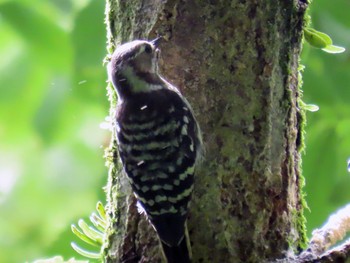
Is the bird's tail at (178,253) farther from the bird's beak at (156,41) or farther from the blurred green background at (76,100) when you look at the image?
the blurred green background at (76,100)

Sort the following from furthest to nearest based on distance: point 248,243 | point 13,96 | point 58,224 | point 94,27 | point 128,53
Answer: point 58,224 → point 13,96 → point 94,27 → point 128,53 → point 248,243

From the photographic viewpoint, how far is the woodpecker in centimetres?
349

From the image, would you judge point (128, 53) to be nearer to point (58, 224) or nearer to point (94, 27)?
point (94, 27)

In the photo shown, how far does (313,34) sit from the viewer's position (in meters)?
4.12

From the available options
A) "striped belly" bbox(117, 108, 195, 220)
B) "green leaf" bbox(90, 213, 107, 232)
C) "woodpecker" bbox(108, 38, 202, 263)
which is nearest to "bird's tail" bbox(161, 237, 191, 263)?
"woodpecker" bbox(108, 38, 202, 263)

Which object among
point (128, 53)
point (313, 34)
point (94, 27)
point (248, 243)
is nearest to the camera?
point (248, 243)

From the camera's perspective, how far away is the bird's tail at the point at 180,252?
3.47 meters

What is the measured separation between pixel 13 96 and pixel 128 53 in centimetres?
182

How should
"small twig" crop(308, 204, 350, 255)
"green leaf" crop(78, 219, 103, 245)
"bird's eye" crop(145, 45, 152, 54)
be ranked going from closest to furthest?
"small twig" crop(308, 204, 350, 255), "bird's eye" crop(145, 45, 152, 54), "green leaf" crop(78, 219, 103, 245)

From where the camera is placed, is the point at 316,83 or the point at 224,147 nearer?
the point at 224,147

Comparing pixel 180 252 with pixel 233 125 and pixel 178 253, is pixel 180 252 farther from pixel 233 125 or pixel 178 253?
pixel 233 125

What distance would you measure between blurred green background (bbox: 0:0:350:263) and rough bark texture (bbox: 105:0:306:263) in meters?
0.79

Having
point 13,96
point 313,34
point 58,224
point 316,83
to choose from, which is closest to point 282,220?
point 313,34

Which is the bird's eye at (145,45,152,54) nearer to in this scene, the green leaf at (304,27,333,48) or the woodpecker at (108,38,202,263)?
the woodpecker at (108,38,202,263)
